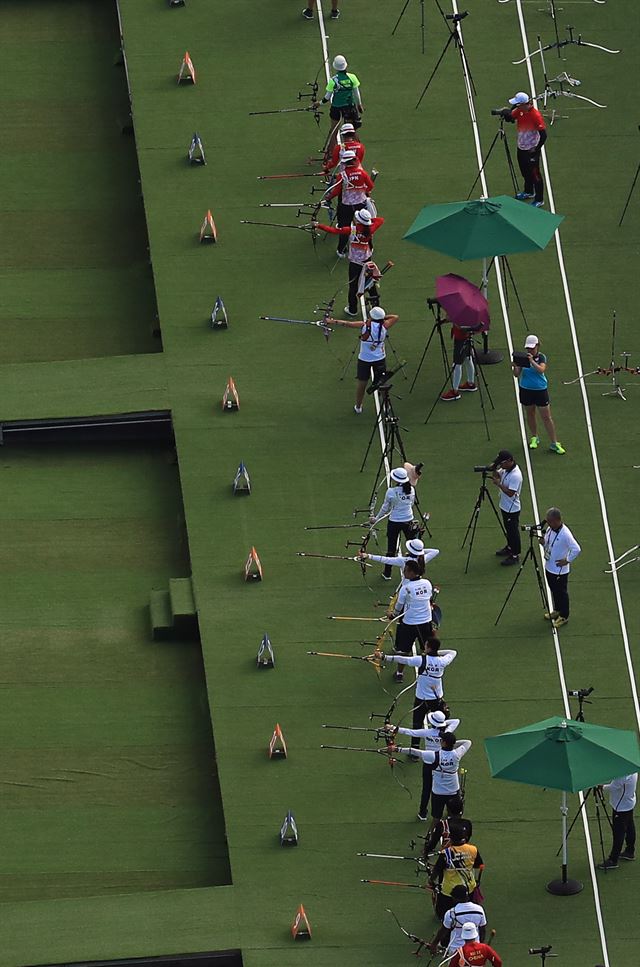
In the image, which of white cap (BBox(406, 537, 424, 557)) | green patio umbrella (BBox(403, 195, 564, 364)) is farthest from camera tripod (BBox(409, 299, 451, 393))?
white cap (BBox(406, 537, 424, 557))

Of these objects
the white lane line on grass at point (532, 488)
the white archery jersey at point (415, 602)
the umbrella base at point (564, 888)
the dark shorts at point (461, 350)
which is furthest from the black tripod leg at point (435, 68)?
the umbrella base at point (564, 888)

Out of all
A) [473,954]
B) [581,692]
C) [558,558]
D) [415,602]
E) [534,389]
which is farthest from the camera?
[534,389]

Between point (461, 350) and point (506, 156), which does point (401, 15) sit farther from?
point (461, 350)

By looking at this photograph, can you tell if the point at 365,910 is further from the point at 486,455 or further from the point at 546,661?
the point at 486,455

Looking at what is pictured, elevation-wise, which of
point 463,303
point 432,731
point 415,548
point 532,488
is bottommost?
point 432,731

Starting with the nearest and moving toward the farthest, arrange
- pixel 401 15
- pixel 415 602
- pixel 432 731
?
1. pixel 432 731
2. pixel 415 602
3. pixel 401 15

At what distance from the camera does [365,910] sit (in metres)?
43.2

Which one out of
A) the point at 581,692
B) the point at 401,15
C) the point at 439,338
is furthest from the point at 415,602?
the point at 401,15

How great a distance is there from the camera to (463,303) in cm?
5000

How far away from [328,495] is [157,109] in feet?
33.0

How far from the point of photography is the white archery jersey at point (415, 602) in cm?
4488

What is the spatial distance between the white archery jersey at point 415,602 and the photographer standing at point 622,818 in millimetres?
3574

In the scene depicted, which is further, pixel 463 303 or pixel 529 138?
pixel 529 138

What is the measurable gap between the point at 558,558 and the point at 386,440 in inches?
188
